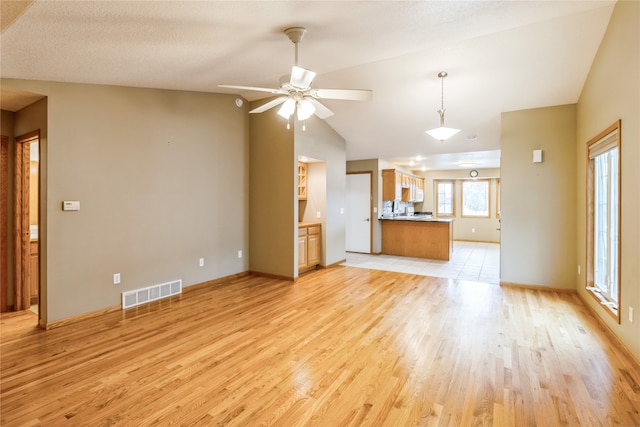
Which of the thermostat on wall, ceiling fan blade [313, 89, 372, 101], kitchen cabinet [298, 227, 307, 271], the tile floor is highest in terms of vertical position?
ceiling fan blade [313, 89, 372, 101]

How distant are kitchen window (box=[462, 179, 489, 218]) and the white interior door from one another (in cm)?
480

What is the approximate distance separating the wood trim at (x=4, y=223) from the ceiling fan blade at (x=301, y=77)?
3798 mm

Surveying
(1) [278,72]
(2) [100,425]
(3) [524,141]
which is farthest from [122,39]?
(3) [524,141]

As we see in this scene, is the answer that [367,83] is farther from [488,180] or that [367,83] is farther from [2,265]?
[488,180]

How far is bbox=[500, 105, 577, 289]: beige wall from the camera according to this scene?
451 cm

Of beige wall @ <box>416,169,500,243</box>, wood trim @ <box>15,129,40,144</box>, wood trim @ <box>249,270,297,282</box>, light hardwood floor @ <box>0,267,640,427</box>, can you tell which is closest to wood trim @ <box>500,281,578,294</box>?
light hardwood floor @ <box>0,267,640,427</box>

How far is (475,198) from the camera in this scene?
35.2 ft

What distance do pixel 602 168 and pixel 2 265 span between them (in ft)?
24.3

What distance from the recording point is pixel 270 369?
97.5 inches

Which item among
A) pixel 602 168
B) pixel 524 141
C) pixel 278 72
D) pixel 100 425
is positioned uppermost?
pixel 278 72

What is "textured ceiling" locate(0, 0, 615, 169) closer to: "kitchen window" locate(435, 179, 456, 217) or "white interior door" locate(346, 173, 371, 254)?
"white interior door" locate(346, 173, 371, 254)

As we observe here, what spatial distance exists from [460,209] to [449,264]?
15.9 feet

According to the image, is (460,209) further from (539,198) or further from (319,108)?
(319,108)

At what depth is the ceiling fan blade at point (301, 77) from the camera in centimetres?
248
